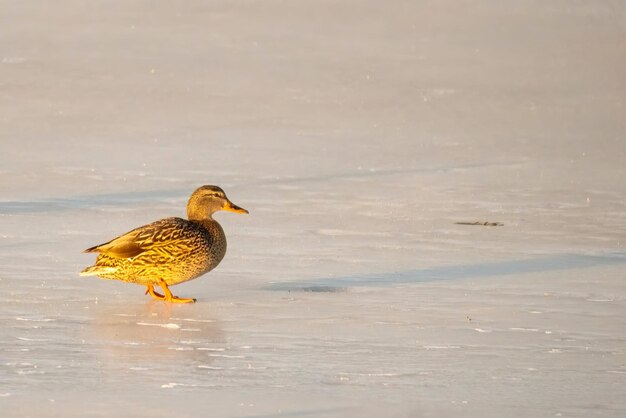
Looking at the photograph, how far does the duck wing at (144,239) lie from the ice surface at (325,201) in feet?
0.85

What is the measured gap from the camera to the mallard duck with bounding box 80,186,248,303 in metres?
8.47

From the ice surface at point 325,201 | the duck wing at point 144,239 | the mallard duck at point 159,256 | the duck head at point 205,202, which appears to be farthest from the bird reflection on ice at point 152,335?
the duck head at point 205,202

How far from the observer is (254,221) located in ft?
37.1

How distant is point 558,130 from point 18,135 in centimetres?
535

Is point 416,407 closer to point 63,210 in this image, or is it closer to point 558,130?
point 63,210

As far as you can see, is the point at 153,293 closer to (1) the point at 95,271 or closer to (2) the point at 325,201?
(1) the point at 95,271

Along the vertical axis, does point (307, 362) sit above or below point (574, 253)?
above

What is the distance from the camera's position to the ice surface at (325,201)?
21.1 feet

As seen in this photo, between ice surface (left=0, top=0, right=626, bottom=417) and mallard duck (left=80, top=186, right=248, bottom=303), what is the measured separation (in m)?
0.15

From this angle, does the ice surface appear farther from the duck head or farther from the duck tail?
the duck head

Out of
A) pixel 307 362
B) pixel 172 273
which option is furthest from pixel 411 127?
pixel 307 362

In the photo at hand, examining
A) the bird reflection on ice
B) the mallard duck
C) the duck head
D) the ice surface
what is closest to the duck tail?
the mallard duck

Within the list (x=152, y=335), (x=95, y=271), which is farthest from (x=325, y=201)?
(x=152, y=335)

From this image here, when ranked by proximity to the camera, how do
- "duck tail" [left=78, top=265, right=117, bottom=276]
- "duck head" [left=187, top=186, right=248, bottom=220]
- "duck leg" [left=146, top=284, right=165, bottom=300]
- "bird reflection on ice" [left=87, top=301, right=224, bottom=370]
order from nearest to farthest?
"bird reflection on ice" [left=87, top=301, right=224, bottom=370] → "duck tail" [left=78, top=265, right=117, bottom=276] → "duck leg" [left=146, top=284, right=165, bottom=300] → "duck head" [left=187, top=186, right=248, bottom=220]
